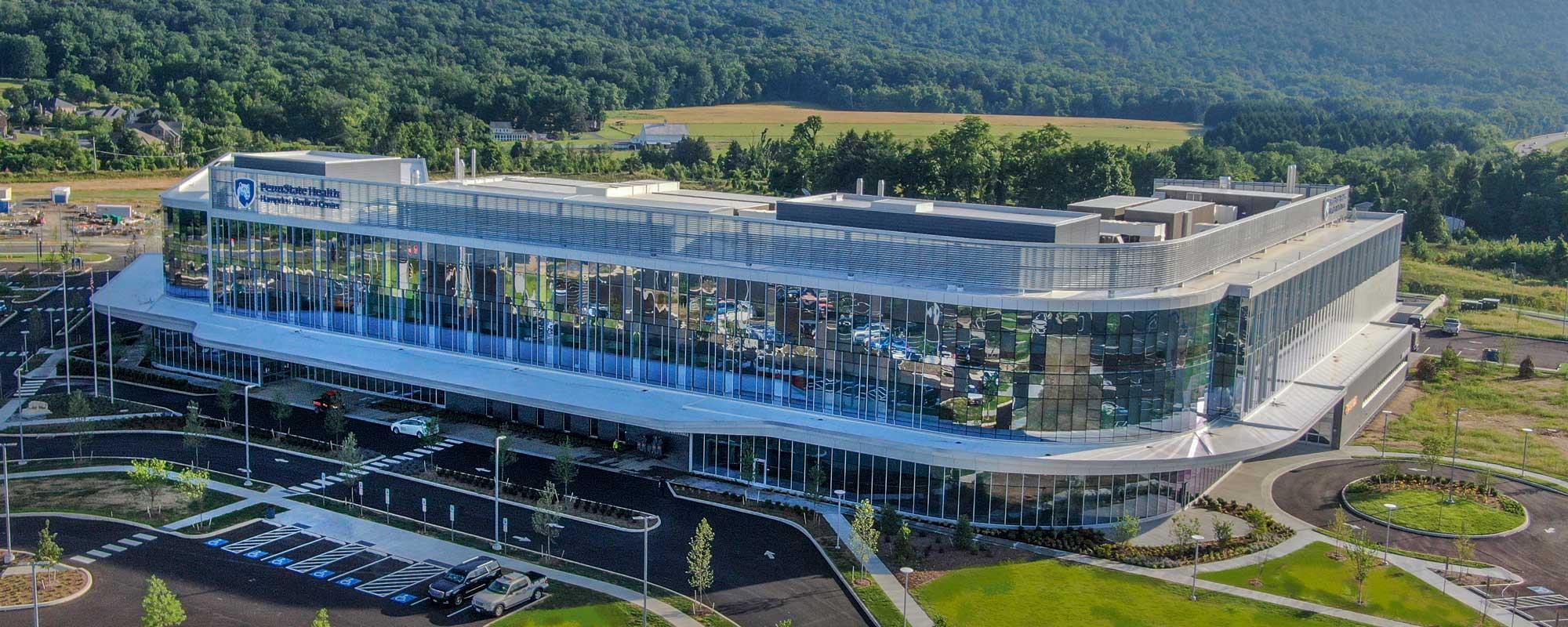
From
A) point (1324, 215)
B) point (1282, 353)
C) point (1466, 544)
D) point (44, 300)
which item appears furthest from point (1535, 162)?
point (44, 300)

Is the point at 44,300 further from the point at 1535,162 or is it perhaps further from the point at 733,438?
the point at 1535,162

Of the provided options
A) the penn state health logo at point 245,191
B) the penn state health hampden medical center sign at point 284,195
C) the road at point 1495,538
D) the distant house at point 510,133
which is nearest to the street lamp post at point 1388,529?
the road at point 1495,538

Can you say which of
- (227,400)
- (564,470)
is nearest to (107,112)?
(227,400)

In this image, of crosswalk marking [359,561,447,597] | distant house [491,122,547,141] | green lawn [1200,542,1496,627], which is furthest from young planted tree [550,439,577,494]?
distant house [491,122,547,141]

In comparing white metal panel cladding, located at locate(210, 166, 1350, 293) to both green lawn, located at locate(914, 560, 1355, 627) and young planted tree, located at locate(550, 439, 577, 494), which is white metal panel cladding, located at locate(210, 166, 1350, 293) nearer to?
young planted tree, located at locate(550, 439, 577, 494)

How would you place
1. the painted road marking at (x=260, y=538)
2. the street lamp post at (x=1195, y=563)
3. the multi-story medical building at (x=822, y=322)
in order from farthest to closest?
1. the multi-story medical building at (x=822, y=322)
2. the painted road marking at (x=260, y=538)
3. the street lamp post at (x=1195, y=563)

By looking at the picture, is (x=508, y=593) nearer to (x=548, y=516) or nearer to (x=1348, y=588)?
(x=548, y=516)

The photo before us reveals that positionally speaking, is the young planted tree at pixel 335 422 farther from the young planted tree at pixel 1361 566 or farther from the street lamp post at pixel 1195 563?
the young planted tree at pixel 1361 566
